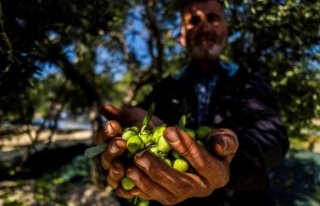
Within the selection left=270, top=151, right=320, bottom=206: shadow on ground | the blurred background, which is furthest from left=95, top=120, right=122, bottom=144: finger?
left=270, top=151, right=320, bottom=206: shadow on ground

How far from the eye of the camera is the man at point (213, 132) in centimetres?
172

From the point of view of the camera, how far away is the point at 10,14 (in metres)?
3.73

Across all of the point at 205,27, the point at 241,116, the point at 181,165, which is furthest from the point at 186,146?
the point at 205,27

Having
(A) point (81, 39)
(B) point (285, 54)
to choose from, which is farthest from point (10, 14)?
(B) point (285, 54)

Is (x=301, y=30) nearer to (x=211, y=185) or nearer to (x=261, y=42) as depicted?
(x=261, y=42)

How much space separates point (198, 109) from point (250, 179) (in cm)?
123

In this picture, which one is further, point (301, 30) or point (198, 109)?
point (301, 30)

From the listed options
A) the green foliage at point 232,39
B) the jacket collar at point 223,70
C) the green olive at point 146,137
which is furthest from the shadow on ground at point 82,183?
the green olive at point 146,137

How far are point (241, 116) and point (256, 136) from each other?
642 millimetres

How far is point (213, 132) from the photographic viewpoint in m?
1.85

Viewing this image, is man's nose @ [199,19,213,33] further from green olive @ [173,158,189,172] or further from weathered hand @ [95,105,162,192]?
green olive @ [173,158,189,172]

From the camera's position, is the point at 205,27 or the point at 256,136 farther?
the point at 205,27

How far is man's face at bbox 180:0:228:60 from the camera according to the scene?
370cm

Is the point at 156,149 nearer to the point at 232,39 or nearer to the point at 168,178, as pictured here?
the point at 168,178
